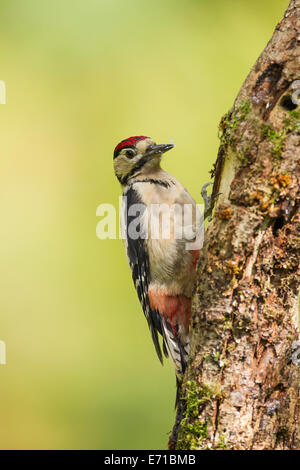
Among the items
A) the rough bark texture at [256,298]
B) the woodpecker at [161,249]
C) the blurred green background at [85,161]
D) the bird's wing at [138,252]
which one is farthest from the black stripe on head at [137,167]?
the rough bark texture at [256,298]

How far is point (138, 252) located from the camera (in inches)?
163

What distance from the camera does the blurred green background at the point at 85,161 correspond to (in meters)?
5.75

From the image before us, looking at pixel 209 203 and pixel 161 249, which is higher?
pixel 209 203

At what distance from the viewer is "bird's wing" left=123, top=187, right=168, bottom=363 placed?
4.07 meters

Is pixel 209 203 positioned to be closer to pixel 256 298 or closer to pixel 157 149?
pixel 256 298

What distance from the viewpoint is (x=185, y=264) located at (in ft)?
12.6

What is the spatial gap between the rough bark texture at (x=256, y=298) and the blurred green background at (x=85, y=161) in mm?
2915

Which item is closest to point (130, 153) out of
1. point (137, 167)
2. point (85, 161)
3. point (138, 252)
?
point (137, 167)

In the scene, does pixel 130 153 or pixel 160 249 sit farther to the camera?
pixel 130 153

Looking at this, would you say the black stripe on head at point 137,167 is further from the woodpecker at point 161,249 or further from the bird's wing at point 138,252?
the bird's wing at point 138,252

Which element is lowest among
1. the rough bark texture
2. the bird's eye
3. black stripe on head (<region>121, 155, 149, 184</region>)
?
the rough bark texture

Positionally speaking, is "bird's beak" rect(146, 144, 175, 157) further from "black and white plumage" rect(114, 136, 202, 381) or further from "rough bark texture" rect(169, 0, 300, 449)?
"rough bark texture" rect(169, 0, 300, 449)

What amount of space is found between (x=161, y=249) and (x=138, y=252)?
269 millimetres

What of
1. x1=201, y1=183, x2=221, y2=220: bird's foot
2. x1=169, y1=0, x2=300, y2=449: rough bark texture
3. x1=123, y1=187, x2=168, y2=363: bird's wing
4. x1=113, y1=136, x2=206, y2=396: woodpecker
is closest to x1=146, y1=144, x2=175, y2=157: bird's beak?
x1=113, y1=136, x2=206, y2=396: woodpecker
